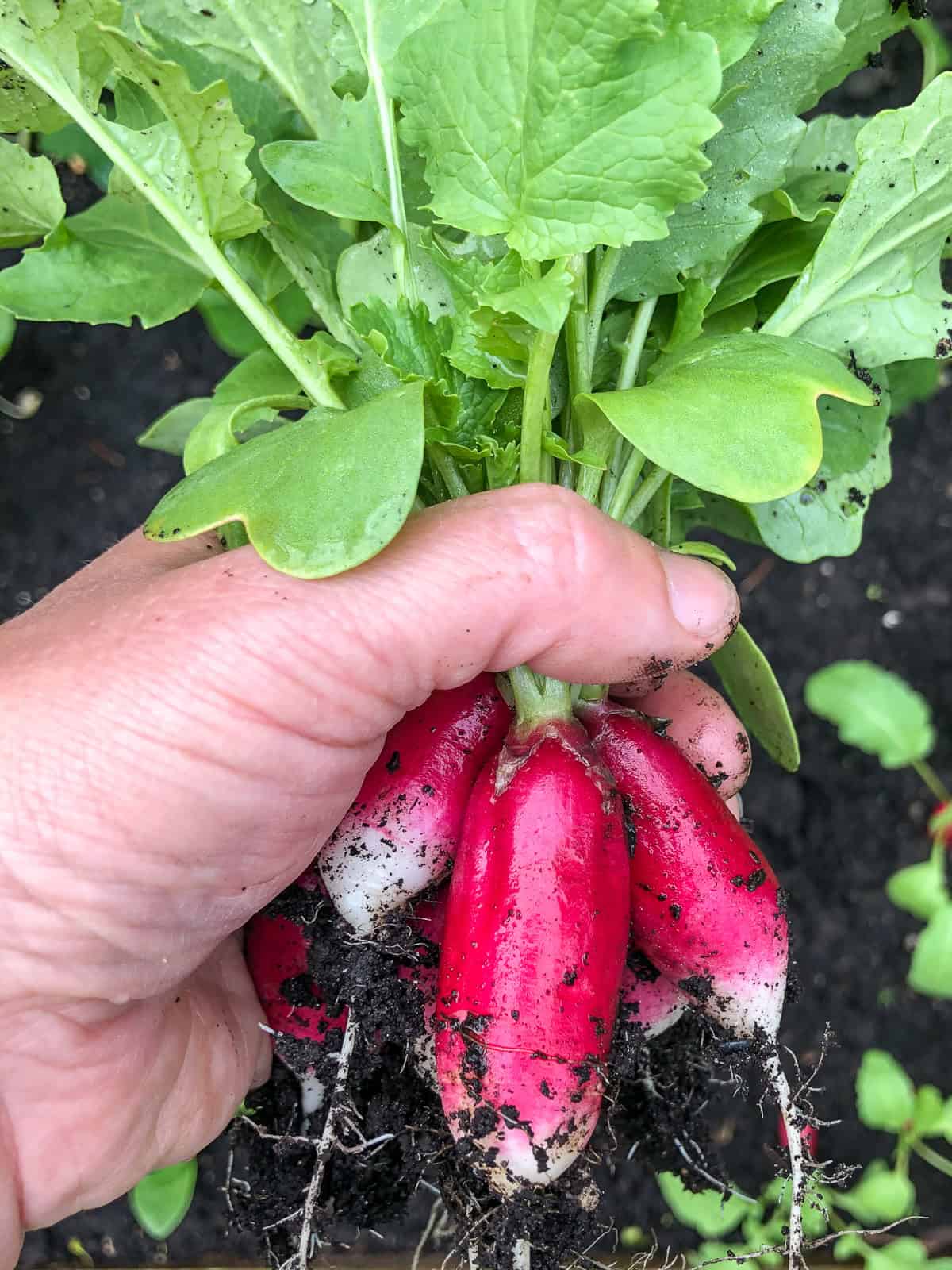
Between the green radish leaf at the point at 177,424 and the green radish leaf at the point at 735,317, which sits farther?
the green radish leaf at the point at 177,424

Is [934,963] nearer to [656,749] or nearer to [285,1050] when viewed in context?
[656,749]

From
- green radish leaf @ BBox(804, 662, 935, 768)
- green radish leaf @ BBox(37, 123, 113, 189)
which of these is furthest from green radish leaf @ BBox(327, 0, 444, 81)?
green radish leaf @ BBox(804, 662, 935, 768)

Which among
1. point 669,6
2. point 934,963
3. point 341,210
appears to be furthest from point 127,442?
point 934,963

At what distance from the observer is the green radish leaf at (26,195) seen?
40.7 inches

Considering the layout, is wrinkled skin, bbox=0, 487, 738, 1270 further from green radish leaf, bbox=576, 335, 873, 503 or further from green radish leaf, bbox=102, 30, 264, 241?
green radish leaf, bbox=102, 30, 264, 241

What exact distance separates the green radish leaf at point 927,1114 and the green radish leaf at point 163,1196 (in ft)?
4.48

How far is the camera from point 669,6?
831mm

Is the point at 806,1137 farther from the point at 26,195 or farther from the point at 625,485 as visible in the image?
the point at 26,195

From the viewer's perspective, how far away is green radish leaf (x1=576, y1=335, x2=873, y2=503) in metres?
0.83

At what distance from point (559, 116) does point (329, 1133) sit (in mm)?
1091

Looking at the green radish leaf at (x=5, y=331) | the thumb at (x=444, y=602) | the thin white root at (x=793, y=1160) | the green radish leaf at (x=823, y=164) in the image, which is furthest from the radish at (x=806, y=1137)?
the green radish leaf at (x=5, y=331)

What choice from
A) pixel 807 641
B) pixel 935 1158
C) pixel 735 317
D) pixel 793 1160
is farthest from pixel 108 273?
pixel 935 1158

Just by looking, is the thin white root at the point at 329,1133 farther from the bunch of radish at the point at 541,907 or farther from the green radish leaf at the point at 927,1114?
the green radish leaf at the point at 927,1114

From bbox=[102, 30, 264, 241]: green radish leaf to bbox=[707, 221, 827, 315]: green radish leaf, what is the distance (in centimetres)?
54
